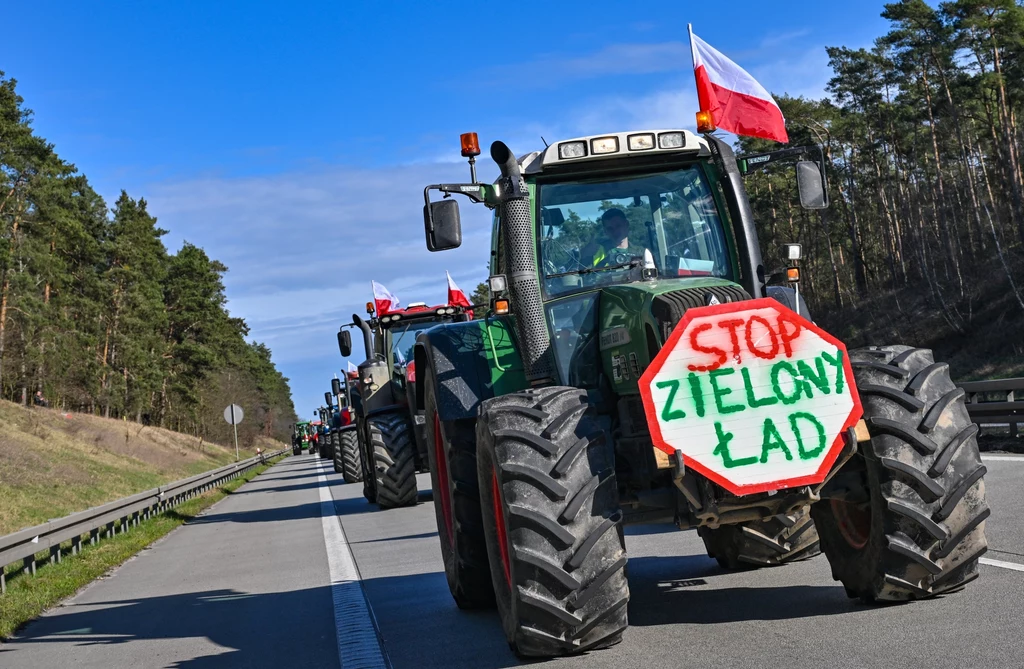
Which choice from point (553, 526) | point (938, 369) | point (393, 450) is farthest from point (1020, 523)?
point (393, 450)

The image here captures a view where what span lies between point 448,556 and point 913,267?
63827 mm

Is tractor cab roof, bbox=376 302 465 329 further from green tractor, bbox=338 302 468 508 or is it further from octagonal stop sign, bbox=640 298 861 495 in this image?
octagonal stop sign, bbox=640 298 861 495

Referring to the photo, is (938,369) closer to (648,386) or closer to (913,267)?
(648,386)

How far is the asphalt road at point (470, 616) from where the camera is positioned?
546 centimetres

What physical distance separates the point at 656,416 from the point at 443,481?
3.23m

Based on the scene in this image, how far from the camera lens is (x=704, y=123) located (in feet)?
25.5

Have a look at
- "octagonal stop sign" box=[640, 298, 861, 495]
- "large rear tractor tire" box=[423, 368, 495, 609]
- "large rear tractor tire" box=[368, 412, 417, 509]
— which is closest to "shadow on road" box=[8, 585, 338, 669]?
"large rear tractor tire" box=[423, 368, 495, 609]

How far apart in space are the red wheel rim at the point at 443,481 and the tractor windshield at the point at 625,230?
1667 mm

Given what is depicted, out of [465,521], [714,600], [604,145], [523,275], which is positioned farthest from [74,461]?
[714,600]

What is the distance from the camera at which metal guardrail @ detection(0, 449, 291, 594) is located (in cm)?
1267

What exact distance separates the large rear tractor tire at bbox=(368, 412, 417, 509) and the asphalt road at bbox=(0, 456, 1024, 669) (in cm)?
422

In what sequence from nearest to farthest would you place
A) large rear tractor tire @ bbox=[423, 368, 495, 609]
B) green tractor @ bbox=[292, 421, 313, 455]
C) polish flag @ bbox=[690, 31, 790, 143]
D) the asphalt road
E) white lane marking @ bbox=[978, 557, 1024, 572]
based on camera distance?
the asphalt road, white lane marking @ bbox=[978, 557, 1024, 572], large rear tractor tire @ bbox=[423, 368, 495, 609], polish flag @ bbox=[690, 31, 790, 143], green tractor @ bbox=[292, 421, 313, 455]

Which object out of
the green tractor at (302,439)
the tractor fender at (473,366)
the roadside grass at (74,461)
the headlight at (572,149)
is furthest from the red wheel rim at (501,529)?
the green tractor at (302,439)

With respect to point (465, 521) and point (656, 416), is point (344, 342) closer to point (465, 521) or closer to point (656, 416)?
point (465, 521)
